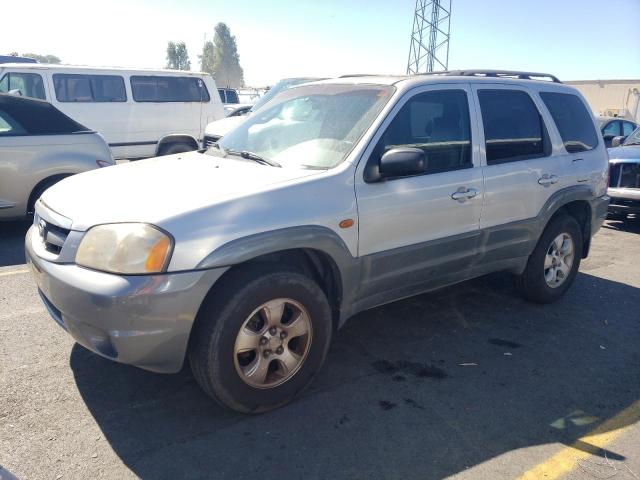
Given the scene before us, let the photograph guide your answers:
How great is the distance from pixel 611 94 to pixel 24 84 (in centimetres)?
3520

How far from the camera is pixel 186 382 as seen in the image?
11.1 feet

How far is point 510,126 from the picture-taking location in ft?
14.3

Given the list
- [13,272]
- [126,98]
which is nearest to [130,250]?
[13,272]

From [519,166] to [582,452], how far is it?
7.41 ft

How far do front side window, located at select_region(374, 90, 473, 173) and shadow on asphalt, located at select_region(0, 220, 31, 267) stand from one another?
13.7 feet

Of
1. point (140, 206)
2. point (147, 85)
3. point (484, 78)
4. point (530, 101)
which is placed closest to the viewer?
point (140, 206)

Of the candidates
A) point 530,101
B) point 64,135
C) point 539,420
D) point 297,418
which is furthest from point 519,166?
point 64,135

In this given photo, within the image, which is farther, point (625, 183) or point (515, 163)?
point (625, 183)

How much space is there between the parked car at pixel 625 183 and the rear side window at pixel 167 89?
8793mm

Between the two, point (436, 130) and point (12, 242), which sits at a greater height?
point (436, 130)

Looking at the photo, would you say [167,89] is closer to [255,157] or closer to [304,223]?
[255,157]

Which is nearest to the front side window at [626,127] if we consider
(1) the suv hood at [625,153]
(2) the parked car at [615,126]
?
(2) the parked car at [615,126]

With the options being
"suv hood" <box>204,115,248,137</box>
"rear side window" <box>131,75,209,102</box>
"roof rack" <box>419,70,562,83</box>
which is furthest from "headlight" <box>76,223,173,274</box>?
"rear side window" <box>131,75,209,102</box>

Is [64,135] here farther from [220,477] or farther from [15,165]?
[220,477]
